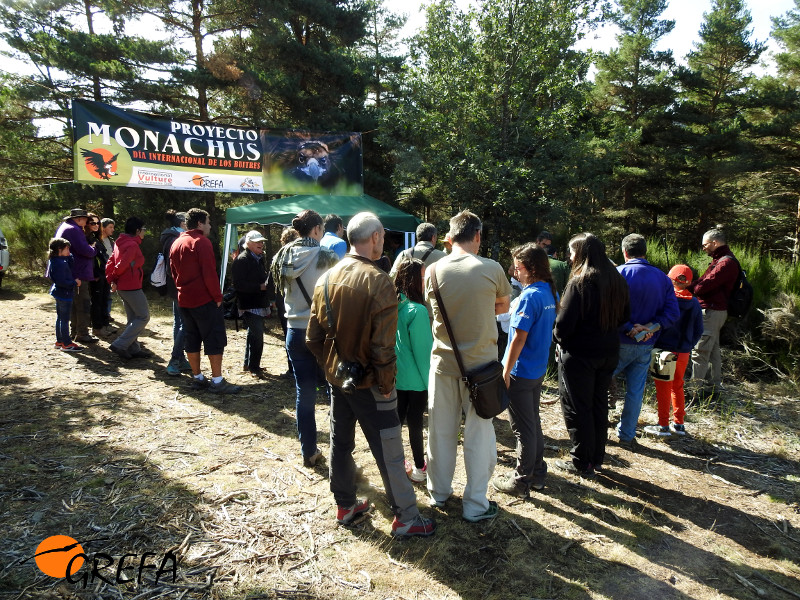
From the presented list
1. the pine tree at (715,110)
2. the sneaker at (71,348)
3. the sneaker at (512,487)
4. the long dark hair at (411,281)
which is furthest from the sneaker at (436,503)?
the pine tree at (715,110)

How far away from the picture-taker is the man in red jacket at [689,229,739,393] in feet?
17.7

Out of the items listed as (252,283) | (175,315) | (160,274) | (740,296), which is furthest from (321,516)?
(740,296)

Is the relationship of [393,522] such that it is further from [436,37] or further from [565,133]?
[436,37]

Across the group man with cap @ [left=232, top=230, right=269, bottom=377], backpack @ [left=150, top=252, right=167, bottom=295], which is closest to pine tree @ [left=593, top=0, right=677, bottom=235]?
man with cap @ [left=232, top=230, right=269, bottom=377]

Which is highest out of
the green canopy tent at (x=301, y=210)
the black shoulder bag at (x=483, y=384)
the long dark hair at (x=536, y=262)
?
the green canopy tent at (x=301, y=210)

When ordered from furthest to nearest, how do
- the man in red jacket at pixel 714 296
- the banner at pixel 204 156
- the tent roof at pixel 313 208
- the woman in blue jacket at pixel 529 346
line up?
the tent roof at pixel 313 208 < the banner at pixel 204 156 < the man in red jacket at pixel 714 296 < the woman in blue jacket at pixel 529 346

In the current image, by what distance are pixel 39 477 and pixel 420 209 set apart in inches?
520

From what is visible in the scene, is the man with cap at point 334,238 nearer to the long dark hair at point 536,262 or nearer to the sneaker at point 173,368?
the long dark hair at point 536,262

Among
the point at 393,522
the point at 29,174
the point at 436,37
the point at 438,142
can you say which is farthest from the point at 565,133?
the point at 29,174

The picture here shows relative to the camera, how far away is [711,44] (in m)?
15.6

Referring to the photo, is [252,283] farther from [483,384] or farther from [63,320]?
[483,384]

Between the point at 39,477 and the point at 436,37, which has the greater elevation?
the point at 436,37

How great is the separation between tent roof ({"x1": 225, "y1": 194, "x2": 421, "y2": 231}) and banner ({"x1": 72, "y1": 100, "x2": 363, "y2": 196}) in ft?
2.08

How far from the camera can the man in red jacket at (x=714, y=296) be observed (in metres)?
5.39
